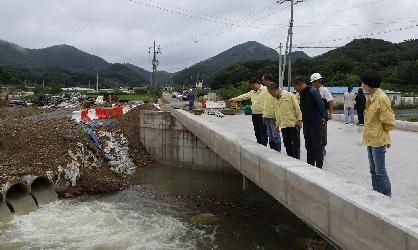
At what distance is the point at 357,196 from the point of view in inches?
166

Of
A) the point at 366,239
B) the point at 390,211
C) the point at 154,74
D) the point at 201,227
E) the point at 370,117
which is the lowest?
the point at 201,227

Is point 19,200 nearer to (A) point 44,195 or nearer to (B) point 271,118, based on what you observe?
(A) point 44,195

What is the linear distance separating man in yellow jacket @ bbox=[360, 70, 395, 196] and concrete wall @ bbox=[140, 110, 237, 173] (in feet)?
40.7

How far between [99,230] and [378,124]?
778 cm

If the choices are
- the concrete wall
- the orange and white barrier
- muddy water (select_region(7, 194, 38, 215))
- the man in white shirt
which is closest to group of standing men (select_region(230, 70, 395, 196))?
muddy water (select_region(7, 194, 38, 215))

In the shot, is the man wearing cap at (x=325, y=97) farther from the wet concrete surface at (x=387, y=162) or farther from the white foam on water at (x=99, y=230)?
the white foam on water at (x=99, y=230)

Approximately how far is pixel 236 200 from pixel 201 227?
3070 millimetres

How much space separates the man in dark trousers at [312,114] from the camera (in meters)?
6.82

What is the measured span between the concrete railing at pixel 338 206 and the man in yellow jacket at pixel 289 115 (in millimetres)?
570

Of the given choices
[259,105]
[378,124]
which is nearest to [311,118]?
[378,124]

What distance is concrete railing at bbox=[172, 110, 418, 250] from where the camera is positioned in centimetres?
349

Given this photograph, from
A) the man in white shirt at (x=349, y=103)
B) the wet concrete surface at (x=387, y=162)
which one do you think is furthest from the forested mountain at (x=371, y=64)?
the wet concrete surface at (x=387, y=162)

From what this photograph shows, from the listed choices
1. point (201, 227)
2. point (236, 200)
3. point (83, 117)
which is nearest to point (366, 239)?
point (201, 227)

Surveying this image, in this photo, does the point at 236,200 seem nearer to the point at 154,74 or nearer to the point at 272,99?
the point at 272,99
